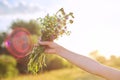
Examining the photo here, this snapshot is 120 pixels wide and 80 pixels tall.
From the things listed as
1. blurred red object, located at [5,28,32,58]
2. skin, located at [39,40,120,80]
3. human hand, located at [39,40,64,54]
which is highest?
blurred red object, located at [5,28,32,58]

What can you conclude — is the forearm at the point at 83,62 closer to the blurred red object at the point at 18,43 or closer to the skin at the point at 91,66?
the skin at the point at 91,66

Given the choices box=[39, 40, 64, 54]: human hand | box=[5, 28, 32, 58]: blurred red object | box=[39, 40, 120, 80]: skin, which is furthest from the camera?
box=[5, 28, 32, 58]: blurred red object

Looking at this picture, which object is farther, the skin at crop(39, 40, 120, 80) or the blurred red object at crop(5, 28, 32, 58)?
the blurred red object at crop(5, 28, 32, 58)

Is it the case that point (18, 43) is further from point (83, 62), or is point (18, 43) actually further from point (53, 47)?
point (83, 62)

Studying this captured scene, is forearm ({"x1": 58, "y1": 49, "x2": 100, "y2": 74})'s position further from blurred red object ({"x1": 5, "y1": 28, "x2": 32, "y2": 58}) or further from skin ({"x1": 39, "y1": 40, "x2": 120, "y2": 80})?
blurred red object ({"x1": 5, "y1": 28, "x2": 32, "y2": 58})

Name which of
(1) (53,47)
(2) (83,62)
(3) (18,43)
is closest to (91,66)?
(2) (83,62)

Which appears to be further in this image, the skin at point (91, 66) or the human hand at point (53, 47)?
the human hand at point (53, 47)

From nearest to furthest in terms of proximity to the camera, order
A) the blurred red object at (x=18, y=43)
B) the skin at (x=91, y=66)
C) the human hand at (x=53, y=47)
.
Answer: the skin at (x=91, y=66)
the human hand at (x=53, y=47)
the blurred red object at (x=18, y=43)

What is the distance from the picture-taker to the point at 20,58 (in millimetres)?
16031

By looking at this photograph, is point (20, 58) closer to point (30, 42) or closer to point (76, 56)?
point (30, 42)

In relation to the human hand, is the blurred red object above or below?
above

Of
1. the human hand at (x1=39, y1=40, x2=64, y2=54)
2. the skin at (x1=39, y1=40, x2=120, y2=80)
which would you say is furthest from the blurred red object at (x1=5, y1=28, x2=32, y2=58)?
the skin at (x1=39, y1=40, x2=120, y2=80)

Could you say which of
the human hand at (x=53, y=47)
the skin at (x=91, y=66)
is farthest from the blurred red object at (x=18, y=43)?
the skin at (x=91, y=66)

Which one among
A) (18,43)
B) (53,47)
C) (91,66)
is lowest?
(91,66)
